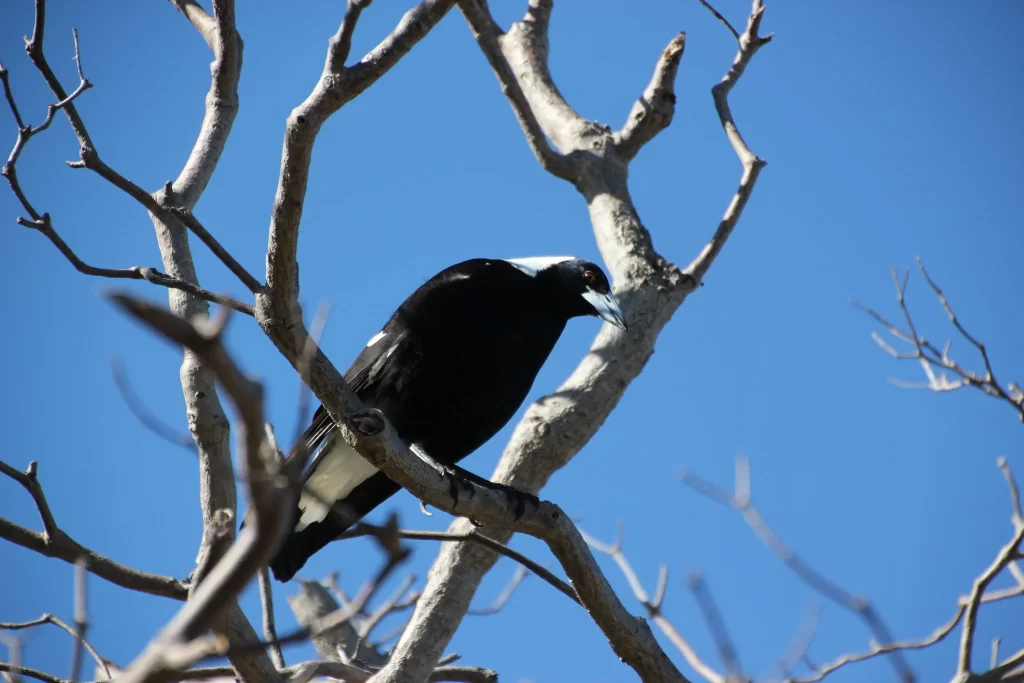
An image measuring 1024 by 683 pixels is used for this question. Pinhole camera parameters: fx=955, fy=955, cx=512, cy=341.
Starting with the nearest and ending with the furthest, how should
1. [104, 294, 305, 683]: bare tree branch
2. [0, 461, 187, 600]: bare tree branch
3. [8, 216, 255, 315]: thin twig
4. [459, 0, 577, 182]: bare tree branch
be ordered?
[104, 294, 305, 683]: bare tree branch
[8, 216, 255, 315]: thin twig
[0, 461, 187, 600]: bare tree branch
[459, 0, 577, 182]: bare tree branch

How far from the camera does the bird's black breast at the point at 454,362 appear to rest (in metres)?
3.97

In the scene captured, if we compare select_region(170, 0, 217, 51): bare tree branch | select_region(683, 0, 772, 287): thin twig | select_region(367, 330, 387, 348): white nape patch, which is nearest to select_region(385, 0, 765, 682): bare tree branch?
select_region(683, 0, 772, 287): thin twig

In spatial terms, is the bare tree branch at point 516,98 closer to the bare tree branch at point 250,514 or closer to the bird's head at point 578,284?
the bird's head at point 578,284

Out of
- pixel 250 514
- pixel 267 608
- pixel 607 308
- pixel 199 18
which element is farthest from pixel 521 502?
pixel 199 18

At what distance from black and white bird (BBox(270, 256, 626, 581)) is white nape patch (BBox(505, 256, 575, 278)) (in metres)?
0.11

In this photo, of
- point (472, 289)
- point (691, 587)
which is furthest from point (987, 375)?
point (691, 587)

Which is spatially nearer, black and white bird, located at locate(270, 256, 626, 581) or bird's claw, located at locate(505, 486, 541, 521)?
bird's claw, located at locate(505, 486, 541, 521)

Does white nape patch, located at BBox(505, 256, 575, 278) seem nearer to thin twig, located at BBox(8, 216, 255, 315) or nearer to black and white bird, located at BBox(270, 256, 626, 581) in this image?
black and white bird, located at BBox(270, 256, 626, 581)

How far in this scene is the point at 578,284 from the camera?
4836 millimetres

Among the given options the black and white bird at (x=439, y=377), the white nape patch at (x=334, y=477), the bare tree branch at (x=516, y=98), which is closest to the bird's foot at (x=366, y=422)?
the black and white bird at (x=439, y=377)

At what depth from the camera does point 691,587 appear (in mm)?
2217

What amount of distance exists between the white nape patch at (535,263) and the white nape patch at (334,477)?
47.5 inches

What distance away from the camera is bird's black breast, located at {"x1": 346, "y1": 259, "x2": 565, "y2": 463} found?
13.0 feet

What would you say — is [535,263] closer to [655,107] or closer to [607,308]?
[607,308]
